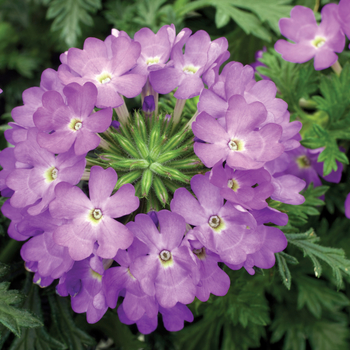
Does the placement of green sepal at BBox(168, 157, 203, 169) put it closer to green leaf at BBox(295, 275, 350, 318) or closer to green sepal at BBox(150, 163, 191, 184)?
green sepal at BBox(150, 163, 191, 184)

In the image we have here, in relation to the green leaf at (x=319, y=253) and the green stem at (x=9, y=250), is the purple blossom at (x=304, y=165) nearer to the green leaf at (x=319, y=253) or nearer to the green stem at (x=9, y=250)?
the green leaf at (x=319, y=253)

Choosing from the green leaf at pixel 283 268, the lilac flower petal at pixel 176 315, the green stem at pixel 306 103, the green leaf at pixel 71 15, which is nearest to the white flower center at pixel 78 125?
the lilac flower petal at pixel 176 315

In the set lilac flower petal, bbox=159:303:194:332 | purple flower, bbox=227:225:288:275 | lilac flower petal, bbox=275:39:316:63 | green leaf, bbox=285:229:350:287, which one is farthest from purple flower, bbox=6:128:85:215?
lilac flower petal, bbox=275:39:316:63

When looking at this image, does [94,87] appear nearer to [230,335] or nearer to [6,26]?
[230,335]

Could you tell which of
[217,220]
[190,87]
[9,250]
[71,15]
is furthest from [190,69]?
[71,15]

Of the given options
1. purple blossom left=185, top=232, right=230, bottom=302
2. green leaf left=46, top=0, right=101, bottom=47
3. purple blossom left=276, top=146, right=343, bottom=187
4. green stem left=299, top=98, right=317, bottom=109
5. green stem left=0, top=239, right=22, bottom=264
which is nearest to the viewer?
purple blossom left=185, top=232, right=230, bottom=302

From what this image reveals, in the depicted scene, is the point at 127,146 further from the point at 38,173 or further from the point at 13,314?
the point at 13,314
